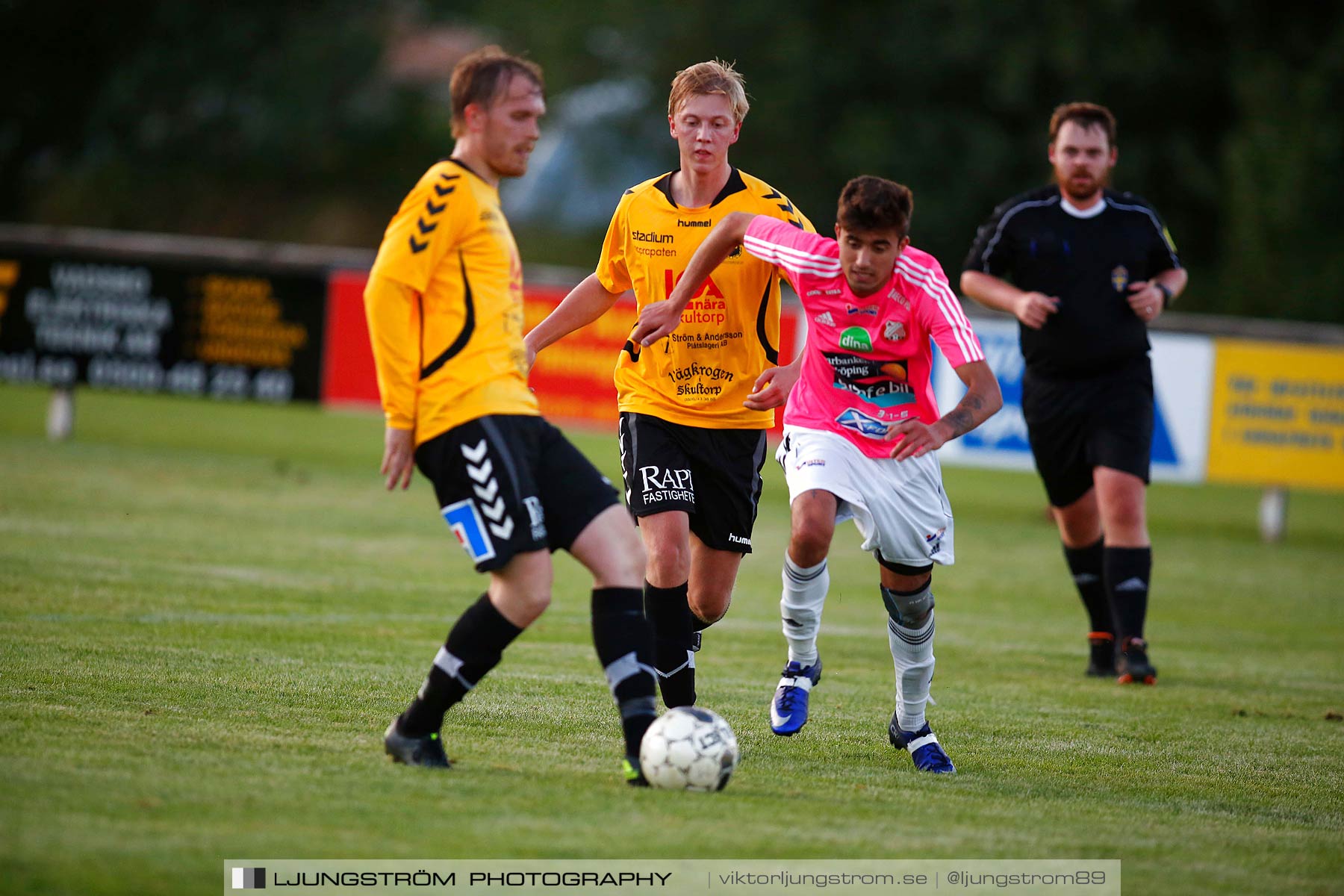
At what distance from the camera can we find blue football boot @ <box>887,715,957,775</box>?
5688mm

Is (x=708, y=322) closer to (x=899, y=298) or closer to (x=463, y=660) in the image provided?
(x=899, y=298)

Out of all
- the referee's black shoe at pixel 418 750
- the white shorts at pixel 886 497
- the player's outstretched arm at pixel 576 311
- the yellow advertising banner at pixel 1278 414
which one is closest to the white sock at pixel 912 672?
the white shorts at pixel 886 497

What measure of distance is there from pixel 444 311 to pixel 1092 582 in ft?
15.7

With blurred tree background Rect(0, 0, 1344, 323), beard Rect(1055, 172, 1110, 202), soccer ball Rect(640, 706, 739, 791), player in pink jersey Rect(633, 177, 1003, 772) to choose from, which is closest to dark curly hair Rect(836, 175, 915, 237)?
player in pink jersey Rect(633, 177, 1003, 772)

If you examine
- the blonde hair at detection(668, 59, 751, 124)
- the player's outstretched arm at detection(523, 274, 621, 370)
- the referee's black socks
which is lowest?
the referee's black socks

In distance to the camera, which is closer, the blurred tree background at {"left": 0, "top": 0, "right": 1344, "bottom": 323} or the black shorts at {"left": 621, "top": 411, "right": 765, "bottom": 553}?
the black shorts at {"left": 621, "top": 411, "right": 765, "bottom": 553}

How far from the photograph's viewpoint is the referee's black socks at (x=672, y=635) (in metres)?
6.12

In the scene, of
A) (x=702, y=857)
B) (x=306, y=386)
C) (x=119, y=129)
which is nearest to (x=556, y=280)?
(x=306, y=386)

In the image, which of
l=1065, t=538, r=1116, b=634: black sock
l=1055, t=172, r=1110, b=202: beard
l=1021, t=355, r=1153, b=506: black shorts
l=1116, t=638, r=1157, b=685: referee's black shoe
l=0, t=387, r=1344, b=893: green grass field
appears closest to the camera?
l=0, t=387, r=1344, b=893: green grass field

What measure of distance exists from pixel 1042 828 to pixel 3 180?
37913 mm

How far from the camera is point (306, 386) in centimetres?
1625

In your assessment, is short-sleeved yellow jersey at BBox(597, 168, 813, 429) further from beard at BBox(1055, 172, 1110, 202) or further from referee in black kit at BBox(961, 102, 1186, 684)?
beard at BBox(1055, 172, 1110, 202)

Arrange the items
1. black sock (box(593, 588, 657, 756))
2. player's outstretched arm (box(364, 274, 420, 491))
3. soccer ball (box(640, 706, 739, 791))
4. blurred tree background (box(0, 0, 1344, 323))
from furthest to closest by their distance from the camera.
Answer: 1. blurred tree background (box(0, 0, 1344, 323))
2. black sock (box(593, 588, 657, 756))
3. soccer ball (box(640, 706, 739, 791))
4. player's outstretched arm (box(364, 274, 420, 491))

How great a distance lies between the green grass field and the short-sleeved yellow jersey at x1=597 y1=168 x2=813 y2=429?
1.23 metres
